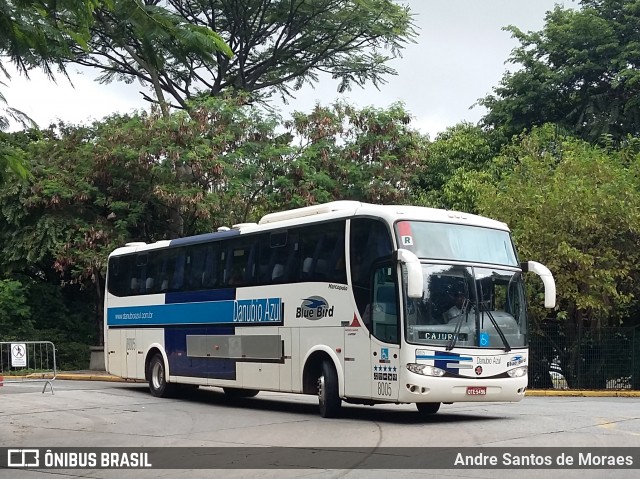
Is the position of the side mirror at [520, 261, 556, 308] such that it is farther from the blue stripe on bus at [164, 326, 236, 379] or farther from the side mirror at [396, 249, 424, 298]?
the blue stripe on bus at [164, 326, 236, 379]

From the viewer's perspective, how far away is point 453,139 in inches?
1432

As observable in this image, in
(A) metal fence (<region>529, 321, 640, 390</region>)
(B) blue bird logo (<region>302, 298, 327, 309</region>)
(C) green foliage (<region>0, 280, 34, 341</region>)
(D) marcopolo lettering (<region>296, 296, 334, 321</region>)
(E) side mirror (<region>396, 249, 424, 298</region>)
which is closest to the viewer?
(E) side mirror (<region>396, 249, 424, 298</region>)

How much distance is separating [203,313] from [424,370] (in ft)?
22.3

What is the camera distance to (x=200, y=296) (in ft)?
65.5

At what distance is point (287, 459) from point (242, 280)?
791 cm

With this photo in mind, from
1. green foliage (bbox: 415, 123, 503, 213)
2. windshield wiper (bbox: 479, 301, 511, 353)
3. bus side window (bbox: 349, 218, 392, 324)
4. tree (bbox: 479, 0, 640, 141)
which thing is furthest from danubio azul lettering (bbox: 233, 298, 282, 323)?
tree (bbox: 479, 0, 640, 141)

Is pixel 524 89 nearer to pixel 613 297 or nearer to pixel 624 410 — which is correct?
pixel 613 297

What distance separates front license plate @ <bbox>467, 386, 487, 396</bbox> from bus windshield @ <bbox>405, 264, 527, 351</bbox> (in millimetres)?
645

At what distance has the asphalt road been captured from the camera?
1027cm

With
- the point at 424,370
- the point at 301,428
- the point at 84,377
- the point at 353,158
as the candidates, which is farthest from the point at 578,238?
the point at 84,377

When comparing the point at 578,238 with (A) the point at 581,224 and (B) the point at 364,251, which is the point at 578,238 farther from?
(B) the point at 364,251

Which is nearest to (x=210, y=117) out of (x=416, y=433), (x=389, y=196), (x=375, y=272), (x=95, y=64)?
(x=389, y=196)

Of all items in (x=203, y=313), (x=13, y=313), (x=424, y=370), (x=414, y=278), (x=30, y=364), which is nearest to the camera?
(x=414, y=278)

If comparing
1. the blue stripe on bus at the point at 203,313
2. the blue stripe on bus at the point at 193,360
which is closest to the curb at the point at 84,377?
the blue stripe on bus at the point at 203,313
